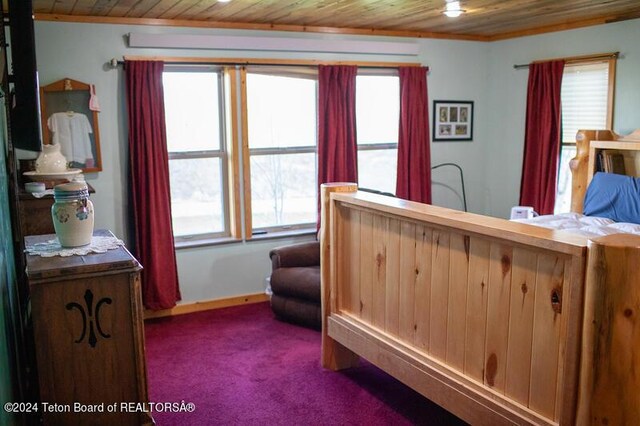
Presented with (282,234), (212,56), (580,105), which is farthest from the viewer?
(282,234)

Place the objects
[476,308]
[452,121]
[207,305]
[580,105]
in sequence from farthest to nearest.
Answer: [452,121]
[580,105]
[207,305]
[476,308]

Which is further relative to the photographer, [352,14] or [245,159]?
[245,159]

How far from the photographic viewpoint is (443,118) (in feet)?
18.1

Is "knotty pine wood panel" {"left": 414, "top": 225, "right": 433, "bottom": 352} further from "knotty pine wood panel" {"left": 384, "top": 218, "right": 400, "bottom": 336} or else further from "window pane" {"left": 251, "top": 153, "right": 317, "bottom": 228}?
"window pane" {"left": 251, "top": 153, "right": 317, "bottom": 228}

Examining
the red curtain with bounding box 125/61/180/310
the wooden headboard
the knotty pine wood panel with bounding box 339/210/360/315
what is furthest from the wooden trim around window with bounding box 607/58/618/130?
the red curtain with bounding box 125/61/180/310

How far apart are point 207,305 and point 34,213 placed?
2015 mm

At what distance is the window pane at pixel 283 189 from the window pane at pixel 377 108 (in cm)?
60

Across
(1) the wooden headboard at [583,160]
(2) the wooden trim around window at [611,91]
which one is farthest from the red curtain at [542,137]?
(2) the wooden trim around window at [611,91]

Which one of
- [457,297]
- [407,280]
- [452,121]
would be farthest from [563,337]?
[452,121]

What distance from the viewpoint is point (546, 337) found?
198 centimetres

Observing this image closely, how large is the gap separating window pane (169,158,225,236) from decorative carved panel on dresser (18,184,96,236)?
5.54 ft

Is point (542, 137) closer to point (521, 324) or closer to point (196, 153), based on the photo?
point (196, 153)

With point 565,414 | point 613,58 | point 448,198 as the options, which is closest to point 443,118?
point 448,198

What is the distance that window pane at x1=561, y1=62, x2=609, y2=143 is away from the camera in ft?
15.3
